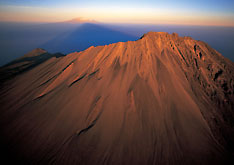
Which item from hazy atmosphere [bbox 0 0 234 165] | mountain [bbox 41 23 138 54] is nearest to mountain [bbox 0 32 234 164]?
hazy atmosphere [bbox 0 0 234 165]

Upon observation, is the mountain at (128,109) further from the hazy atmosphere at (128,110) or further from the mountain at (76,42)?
the mountain at (76,42)

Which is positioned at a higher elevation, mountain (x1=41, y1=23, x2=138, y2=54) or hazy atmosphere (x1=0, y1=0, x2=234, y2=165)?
hazy atmosphere (x1=0, y1=0, x2=234, y2=165)

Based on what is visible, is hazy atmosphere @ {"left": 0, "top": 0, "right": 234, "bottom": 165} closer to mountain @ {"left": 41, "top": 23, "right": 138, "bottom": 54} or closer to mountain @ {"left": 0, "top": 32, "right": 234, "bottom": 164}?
mountain @ {"left": 0, "top": 32, "right": 234, "bottom": 164}

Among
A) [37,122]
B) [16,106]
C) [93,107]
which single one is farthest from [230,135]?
[16,106]

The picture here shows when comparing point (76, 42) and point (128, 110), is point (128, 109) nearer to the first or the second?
point (128, 110)

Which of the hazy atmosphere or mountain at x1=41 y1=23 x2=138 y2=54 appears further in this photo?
mountain at x1=41 y1=23 x2=138 y2=54

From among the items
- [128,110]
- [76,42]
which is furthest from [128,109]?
[76,42]

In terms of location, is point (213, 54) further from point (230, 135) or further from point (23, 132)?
point (23, 132)

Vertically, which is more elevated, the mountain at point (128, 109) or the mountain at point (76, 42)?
the mountain at point (128, 109)

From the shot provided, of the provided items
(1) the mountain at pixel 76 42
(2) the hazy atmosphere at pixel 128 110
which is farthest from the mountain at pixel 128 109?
(1) the mountain at pixel 76 42
